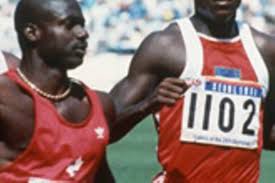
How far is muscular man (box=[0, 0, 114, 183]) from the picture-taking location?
4.81 metres

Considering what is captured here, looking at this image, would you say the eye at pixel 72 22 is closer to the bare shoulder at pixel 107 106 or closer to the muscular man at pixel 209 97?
the bare shoulder at pixel 107 106

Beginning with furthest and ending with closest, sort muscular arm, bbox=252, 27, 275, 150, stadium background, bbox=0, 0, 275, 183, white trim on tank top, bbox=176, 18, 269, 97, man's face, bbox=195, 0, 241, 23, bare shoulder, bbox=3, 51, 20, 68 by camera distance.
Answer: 1. stadium background, bbox=0, 0, 275, 183
2. bare shoulder, bbox=3, 51, 20, 68
3. muscular arm, bbox=252, 27, 275, 150
4. white trim on tank top, bbox=176, 18, 269, 97
5. man's face, bbox=195, 0, 241, 23

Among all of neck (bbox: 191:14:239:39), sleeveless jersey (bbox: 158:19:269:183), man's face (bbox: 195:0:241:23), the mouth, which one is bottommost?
sleeveless jersey (bbox: 158:19:269:183)

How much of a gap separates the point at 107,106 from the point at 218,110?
2.84 feet

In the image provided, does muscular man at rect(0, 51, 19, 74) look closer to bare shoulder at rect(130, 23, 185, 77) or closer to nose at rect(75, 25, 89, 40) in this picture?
bare shoulder at rect(130, 23, 185, 77)

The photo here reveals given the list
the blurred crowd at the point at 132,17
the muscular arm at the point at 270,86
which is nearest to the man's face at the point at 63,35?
the muscular arm at the point at 270,86

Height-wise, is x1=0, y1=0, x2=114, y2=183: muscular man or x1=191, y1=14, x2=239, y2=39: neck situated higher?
x1=0, y1=0, x2=114, y2=183: muscular man

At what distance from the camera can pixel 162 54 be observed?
19.3 ft

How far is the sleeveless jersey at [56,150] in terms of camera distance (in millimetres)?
4805

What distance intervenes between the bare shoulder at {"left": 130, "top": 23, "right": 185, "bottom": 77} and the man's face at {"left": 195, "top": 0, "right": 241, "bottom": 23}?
6.3 inches

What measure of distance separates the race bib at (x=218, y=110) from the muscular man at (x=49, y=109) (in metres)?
0.88

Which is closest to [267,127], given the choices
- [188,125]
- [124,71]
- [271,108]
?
[271,108]

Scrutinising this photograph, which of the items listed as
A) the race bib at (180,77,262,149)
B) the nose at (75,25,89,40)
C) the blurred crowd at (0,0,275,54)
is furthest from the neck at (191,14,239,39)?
the blurred crowd at (0,0,275,54)

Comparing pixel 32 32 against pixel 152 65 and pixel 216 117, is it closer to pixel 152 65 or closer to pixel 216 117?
pixel 152 65
